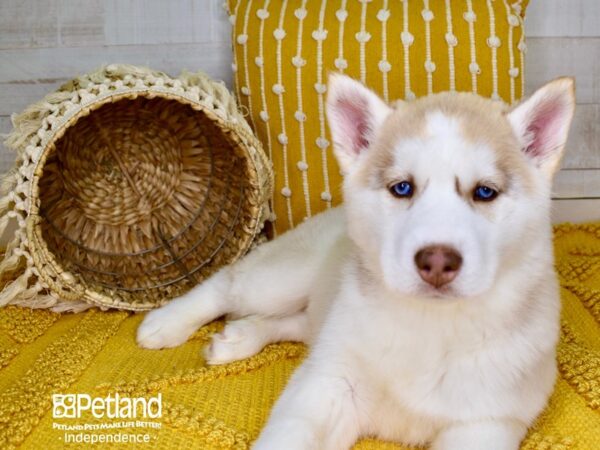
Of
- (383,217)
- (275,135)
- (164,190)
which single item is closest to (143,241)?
(164,190)

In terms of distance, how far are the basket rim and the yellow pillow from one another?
0.57 ft

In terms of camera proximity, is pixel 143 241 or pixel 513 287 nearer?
pixel 513 287

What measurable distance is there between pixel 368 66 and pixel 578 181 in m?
1.23

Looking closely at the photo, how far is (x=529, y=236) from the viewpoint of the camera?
54.2 inches

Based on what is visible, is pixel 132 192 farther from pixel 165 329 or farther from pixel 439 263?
pixel 439 263

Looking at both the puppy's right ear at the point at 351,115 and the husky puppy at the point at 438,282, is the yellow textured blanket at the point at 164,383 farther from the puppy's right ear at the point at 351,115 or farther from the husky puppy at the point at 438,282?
the puppy's right ear at the point at 351,115

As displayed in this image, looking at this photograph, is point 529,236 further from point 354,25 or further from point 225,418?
point 354,25

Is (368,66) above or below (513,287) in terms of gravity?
above

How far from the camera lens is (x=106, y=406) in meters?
1.61

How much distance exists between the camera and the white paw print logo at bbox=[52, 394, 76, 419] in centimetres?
A: 158

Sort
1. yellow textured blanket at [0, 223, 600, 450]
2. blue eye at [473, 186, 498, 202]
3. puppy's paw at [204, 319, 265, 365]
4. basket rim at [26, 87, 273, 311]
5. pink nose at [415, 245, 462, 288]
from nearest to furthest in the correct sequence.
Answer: pink nose at [415, 245, 462, 288]
blue eye at [473, 186, 498, 202]
yellow textured blanket at [0, 223, 600, 450]
puppy's paw at [204, 319, 265, 365]
basket rim at [26, 87, 273, 311]

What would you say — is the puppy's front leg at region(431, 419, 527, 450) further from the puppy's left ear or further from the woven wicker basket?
the woven wicker basket

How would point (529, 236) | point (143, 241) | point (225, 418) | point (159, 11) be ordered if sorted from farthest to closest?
point (159, 11), point (143, 241), point (225, 418), point (529, 236)

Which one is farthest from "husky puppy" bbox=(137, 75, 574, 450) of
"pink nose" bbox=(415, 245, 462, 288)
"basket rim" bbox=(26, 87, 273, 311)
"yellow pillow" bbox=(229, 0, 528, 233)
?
"yellow pillow" bbox=(229, 0, 528, 233)
